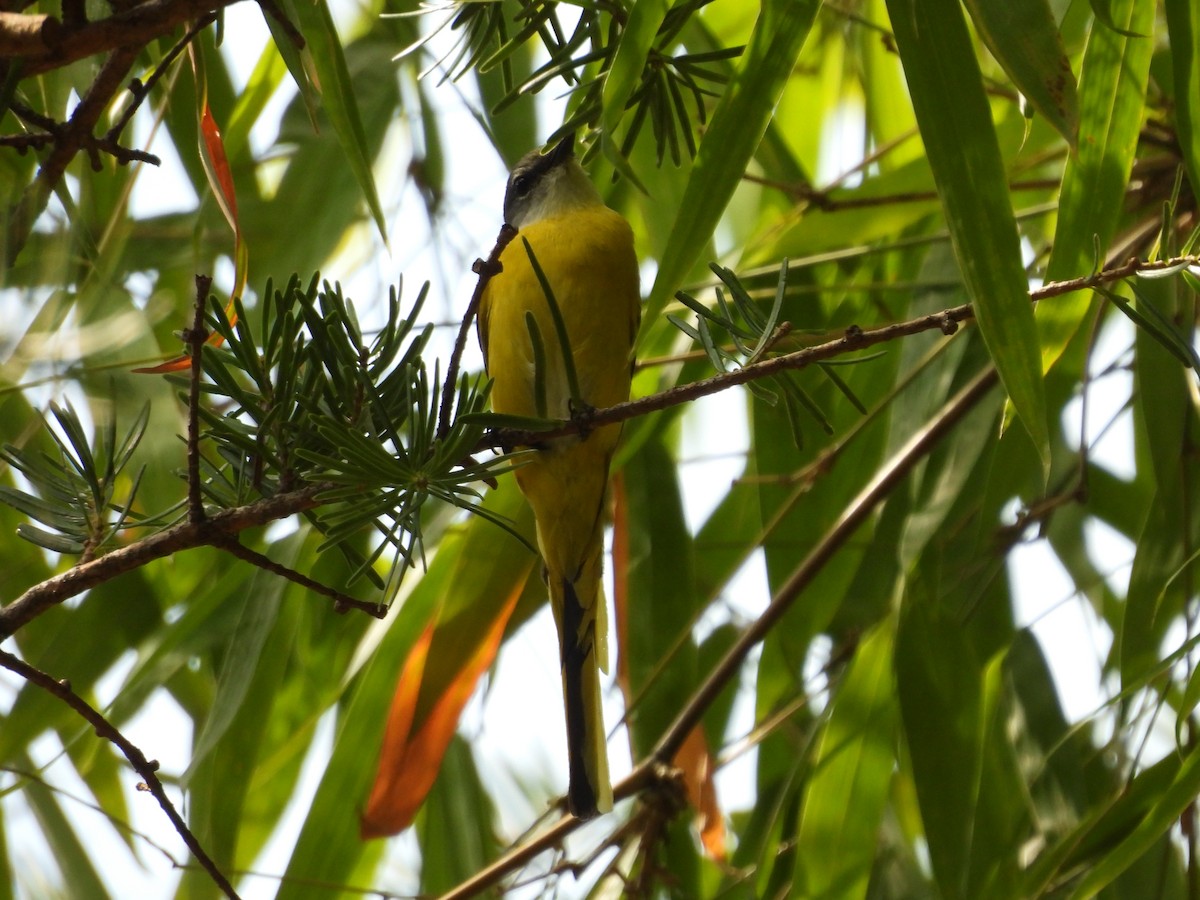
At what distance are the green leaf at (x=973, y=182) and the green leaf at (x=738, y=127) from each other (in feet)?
0.27

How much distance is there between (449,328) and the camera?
174cm

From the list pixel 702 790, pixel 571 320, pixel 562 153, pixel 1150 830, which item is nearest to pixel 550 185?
pixel 562 153

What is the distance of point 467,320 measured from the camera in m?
0.82

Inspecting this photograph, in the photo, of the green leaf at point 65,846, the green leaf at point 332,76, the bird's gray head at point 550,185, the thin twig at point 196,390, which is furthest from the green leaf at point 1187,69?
the green leaf at point 65,846

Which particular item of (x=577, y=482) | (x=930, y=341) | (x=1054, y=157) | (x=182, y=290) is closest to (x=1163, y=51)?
(x=1054, y=157)

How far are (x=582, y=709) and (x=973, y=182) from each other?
0.87 m

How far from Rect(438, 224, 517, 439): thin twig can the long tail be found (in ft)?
2.10

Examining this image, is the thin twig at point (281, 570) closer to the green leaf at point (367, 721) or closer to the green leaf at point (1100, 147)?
the green leaf at point (1100, 147)

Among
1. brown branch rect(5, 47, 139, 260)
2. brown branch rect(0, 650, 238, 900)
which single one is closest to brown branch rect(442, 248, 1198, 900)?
brown branch rect(0, 650, 238, 900)

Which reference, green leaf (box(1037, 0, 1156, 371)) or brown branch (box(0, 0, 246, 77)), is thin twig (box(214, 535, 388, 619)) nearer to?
brown branch (box(0, 0, 246, 77))

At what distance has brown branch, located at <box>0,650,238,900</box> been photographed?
759 mm

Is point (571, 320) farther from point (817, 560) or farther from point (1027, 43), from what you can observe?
point (1027, 43)

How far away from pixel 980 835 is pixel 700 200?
36.5 inches

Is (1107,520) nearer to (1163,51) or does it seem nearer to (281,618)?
(1163,51)
